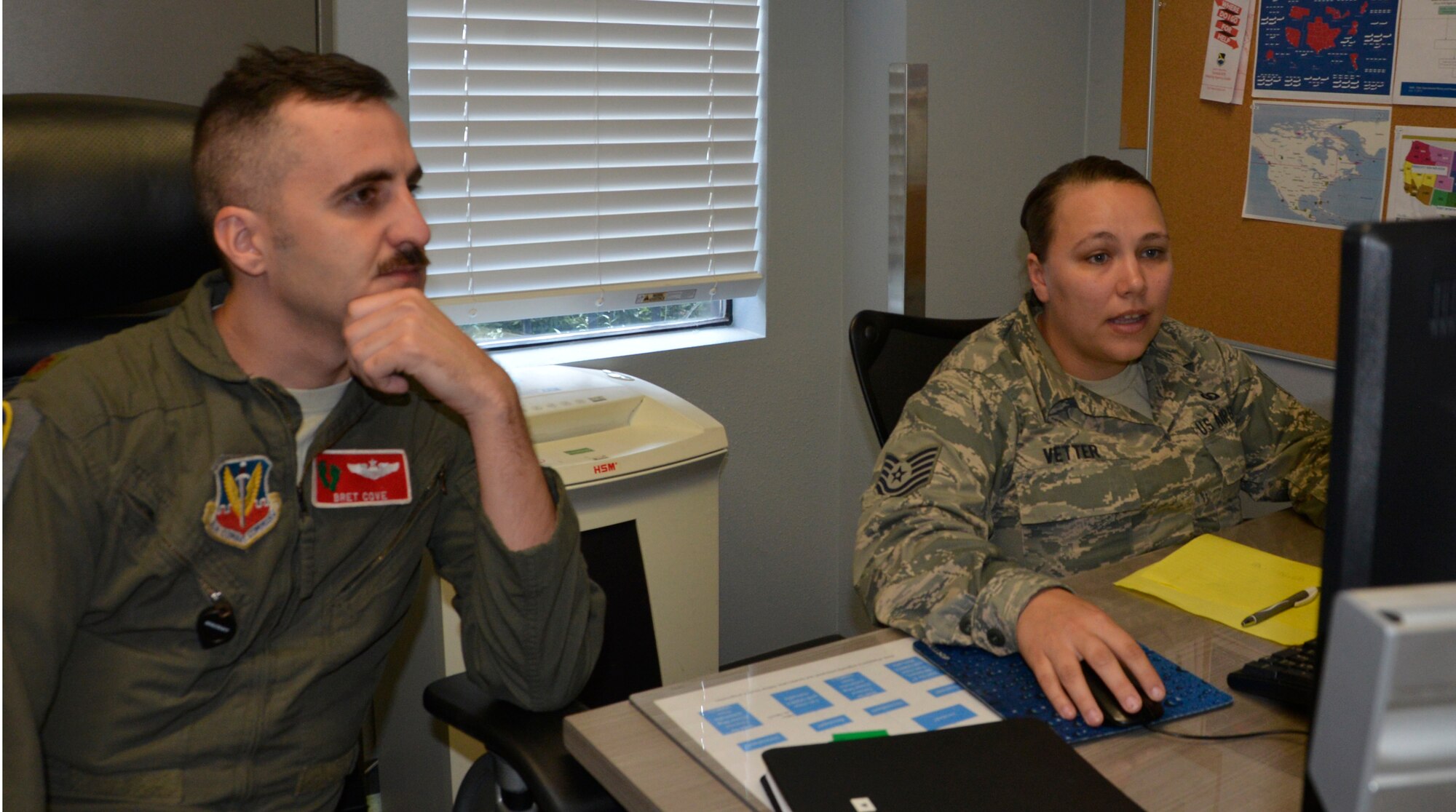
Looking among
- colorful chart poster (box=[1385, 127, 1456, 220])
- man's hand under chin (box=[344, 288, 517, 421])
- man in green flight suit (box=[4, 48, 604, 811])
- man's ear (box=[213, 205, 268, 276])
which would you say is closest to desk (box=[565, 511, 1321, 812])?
man in green flight suit (box=[4, 48, 604, 811])

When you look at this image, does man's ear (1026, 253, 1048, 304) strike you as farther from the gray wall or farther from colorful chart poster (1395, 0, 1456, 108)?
the gray wall

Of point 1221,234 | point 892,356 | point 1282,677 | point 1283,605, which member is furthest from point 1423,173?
point 1282,677

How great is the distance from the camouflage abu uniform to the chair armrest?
0.39 metres

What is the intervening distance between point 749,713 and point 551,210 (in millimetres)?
1611

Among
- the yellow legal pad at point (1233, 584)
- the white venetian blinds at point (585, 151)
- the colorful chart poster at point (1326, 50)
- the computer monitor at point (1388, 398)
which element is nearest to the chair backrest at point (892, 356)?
the yellow legal pad at point (1233, 584)

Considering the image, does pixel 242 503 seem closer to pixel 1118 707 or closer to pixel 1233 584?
pixel 1118 707

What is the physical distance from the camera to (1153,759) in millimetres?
1085

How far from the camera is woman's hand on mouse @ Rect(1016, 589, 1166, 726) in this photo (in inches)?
45.2

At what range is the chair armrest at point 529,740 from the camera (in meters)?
1.17

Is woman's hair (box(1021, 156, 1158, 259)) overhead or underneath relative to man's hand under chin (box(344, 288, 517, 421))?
overhead

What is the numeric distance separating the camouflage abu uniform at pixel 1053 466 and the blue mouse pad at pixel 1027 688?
0.24 feet

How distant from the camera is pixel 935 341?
2.01 m

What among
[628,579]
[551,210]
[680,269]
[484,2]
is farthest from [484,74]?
[628,579]

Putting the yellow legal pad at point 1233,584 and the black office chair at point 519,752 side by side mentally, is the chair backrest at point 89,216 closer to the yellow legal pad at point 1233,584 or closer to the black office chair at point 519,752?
the black office chair at point 519,752
